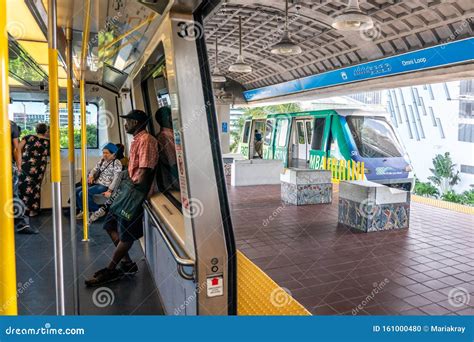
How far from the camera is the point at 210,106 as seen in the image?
271cm

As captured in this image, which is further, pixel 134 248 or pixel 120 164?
pixel 120 164

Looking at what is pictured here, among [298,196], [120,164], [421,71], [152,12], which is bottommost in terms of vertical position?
[298,196]

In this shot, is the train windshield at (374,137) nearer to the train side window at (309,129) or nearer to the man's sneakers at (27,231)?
the train side window at (309,129)

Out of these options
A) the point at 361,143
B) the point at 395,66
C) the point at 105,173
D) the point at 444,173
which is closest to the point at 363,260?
the point at 105,173

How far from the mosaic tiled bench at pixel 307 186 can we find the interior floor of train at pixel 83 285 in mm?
3585

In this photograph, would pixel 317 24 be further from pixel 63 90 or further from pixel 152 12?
pixel 152 12

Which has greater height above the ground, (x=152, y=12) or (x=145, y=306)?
(x=152, y=12)

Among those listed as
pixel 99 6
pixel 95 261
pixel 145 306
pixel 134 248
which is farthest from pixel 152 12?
pixel 134 248

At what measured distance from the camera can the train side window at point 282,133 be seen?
529 inches

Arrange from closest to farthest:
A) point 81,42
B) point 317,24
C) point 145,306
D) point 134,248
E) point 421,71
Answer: point 145,306
point 81,42
point 134,248
point 421,71
point 317,24

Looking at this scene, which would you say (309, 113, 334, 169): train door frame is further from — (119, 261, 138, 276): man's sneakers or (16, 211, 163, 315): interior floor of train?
(119, 261, 138, 276): man's sneakers

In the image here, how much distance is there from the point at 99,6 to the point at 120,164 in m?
3.91

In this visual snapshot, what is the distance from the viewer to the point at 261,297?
142 inches

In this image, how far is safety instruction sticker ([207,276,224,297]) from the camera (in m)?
2.66
